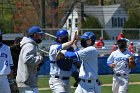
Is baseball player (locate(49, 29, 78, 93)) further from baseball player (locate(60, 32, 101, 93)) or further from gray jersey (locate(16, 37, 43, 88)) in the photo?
gray jersey (locate(16, 37, 43, 88))

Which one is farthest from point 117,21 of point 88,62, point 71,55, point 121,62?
point 71,55

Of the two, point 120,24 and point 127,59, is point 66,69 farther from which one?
point 120,24

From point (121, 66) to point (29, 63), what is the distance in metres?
5.39

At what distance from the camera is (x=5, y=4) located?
62250 mm

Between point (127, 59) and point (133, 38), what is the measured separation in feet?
104

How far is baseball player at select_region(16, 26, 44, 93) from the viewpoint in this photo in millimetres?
10641

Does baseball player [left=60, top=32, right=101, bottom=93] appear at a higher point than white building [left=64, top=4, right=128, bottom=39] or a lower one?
higher

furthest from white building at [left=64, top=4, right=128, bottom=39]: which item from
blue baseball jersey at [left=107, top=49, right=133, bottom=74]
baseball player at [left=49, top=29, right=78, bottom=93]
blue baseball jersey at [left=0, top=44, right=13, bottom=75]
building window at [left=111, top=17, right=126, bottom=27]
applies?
blue baseball jersey at [left=0, top=44, right=13, bottom=75]

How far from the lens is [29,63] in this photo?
1065cm

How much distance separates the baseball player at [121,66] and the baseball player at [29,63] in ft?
16.1

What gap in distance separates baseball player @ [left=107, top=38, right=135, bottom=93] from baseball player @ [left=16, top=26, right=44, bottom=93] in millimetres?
4921

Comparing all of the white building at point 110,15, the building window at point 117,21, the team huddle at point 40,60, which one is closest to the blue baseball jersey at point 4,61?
the team huddle at point 40,60

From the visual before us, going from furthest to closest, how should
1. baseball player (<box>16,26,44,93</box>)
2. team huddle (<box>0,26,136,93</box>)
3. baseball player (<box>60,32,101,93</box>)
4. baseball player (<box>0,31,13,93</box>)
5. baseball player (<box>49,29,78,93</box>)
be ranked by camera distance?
baseball player (<box>49,29,78,93</box>)
baseball player (<box>60,32,101,93</box>)
baseball player (<box>16,26,44,93</box>)
team huddle (<box>0,26,136,93</box>)
baseball player (<box>0,31,13,93</box>)

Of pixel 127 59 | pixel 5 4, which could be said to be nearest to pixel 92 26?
pixel 5 4
